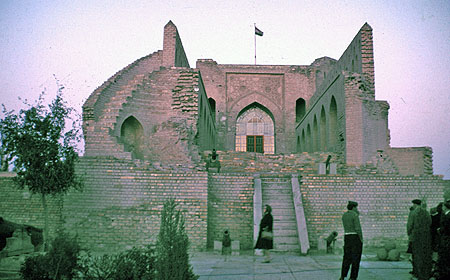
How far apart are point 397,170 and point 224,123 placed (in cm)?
1716

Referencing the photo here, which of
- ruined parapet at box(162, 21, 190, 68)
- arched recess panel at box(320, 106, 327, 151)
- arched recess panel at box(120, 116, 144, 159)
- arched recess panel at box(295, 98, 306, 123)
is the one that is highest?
ruined parapet at box(162, 21, 190, 68)

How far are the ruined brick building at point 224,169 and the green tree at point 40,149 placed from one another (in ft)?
3.69

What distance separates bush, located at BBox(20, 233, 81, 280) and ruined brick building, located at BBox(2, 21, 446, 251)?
4.47 meters

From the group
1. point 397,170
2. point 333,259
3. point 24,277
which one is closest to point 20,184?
point 24,277

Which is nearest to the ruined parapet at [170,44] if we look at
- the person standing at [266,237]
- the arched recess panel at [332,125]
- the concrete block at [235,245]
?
the arched recess panel at [332,125]

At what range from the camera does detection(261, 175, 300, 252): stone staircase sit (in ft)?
33.3

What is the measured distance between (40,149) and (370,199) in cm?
858

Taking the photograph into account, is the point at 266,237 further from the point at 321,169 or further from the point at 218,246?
the point at 321,169

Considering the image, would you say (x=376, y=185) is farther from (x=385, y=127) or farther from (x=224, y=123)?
(x=224, y=123)

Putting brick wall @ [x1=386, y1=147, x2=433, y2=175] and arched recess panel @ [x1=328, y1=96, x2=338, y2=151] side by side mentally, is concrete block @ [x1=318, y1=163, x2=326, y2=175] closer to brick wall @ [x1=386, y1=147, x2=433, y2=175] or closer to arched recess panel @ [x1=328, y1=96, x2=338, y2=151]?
brick wall @ [x1=386, y1=147, x2=433, y2=175]

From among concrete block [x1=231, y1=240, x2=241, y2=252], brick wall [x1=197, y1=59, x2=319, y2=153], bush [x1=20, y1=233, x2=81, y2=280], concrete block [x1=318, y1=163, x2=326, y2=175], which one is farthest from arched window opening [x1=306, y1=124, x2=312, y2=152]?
bush [x1=20, y1=233, x2=81, y2=280]

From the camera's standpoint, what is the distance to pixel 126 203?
10680 millimetres

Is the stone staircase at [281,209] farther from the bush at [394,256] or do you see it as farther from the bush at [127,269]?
the bush at [127,269]

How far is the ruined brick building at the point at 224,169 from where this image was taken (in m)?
10.6
